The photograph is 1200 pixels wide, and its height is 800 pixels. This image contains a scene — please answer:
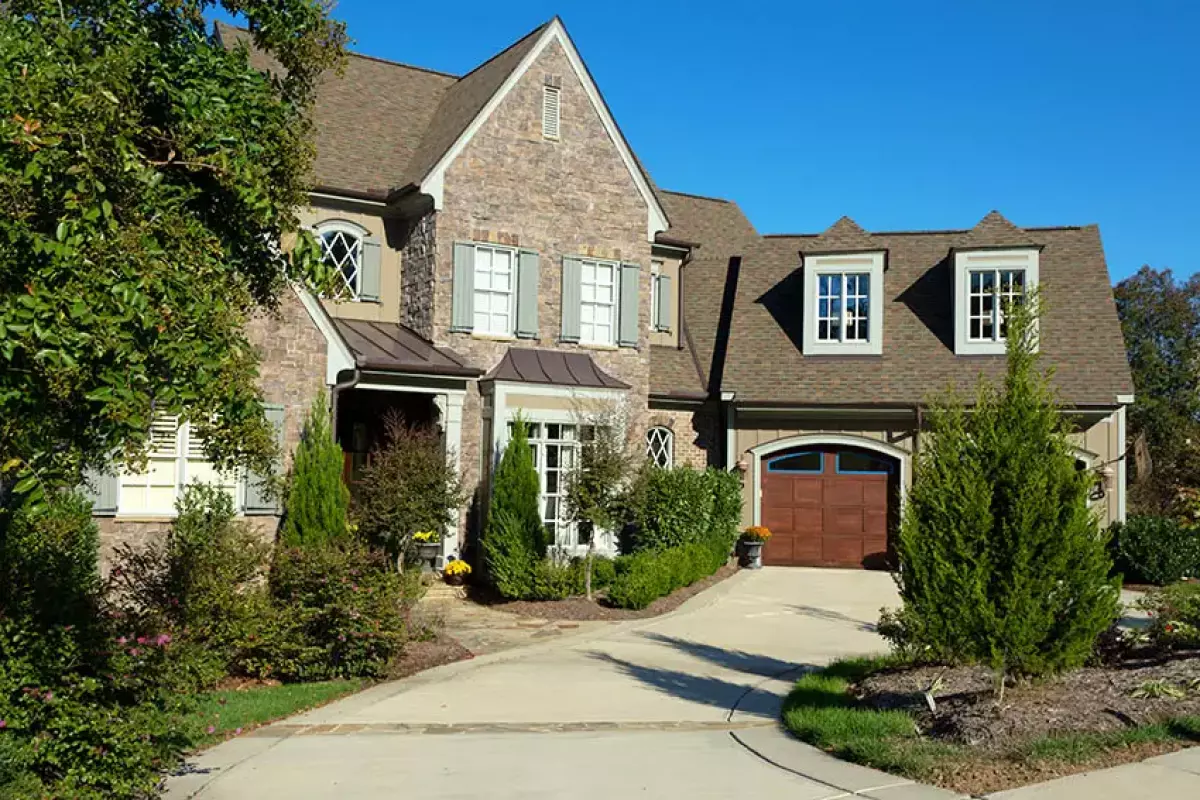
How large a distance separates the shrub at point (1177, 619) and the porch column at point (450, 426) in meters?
10.5

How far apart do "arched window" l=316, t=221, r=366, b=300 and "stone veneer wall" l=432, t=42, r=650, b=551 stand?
1663mm

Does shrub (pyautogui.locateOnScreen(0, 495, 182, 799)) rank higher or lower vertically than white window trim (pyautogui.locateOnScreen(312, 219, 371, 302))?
lower

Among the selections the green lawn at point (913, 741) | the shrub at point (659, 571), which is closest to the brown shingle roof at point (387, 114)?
the shrub at point (659, 571)

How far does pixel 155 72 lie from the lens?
7.57 metres

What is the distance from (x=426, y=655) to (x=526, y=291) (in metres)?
8.53

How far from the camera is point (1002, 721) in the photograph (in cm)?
862

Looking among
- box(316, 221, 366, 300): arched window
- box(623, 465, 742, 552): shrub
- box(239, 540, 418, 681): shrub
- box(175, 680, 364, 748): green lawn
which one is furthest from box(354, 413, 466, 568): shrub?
box(175, 680, 364, 748): green lawn

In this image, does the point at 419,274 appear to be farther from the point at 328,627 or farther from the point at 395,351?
the point at 328,627

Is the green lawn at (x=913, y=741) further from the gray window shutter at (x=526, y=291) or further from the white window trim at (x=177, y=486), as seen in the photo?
the gray window shutter at (x=526, y=291)

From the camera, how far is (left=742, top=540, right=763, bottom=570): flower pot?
22594 mm

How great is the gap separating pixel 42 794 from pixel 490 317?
13963mm

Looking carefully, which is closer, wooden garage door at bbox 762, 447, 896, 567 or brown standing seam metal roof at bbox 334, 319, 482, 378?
brown standing seam metal roof at bbox 334, 319, 482, 378

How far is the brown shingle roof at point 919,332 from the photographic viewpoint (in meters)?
22.5

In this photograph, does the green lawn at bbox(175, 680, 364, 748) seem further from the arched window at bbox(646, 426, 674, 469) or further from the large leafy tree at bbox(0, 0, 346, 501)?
the arched window at bbox(646, 426, 674, 469)
